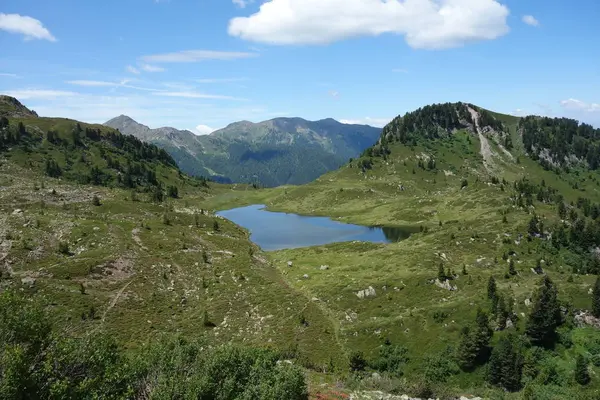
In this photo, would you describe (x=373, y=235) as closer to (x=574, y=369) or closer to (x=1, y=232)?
(x=574, y=369)

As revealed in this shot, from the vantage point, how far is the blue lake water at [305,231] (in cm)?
13962

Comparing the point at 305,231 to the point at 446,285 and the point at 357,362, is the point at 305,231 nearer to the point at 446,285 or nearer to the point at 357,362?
the point at 446,285

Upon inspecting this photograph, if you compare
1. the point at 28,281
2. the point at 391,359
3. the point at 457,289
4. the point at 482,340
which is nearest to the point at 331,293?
the point at 391,359

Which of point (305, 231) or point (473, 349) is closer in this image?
point (473, 349)

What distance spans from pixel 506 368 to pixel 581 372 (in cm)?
1021

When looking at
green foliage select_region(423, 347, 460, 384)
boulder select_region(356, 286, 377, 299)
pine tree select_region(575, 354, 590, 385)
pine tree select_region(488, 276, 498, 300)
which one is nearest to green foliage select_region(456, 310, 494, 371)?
green foliage select_region(423, 347, 460, 384)

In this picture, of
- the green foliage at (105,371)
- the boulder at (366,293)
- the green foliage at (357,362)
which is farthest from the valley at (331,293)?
the green foliage at (357,362)

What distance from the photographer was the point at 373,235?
15000cm

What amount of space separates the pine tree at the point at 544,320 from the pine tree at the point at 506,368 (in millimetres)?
7209

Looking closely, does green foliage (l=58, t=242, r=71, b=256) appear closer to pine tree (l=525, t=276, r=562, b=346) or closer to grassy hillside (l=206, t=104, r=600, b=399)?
grassy hillside (l=206, t=104, r=600, b=399)

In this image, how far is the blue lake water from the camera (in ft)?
458

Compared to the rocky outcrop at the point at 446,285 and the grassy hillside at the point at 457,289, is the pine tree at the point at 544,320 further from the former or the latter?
the rocky outcrop at the point at 446,285

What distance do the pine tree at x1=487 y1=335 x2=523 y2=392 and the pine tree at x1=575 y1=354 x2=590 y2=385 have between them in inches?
273

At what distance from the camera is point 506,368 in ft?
188
